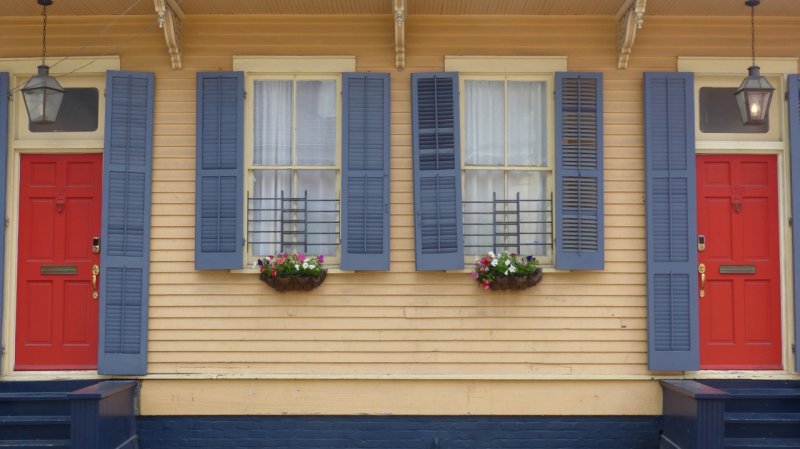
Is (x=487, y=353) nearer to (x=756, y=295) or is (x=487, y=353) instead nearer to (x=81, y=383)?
(x=756, y=295)

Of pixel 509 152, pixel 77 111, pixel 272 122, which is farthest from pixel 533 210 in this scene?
pixel 77 111

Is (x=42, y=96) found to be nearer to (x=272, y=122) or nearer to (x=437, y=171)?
(x=272, y=122)

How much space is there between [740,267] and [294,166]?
388cm

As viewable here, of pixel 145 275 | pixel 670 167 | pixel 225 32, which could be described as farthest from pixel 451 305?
pixel 225 32

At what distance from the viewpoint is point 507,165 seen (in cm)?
662

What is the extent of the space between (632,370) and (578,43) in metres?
2.80

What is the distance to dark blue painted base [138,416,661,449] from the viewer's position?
644 centimetres

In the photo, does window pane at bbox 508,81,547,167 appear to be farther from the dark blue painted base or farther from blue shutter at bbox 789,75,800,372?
the dark blue painted base

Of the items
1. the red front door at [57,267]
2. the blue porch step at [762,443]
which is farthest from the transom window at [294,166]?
the blue porch step at [762,443]

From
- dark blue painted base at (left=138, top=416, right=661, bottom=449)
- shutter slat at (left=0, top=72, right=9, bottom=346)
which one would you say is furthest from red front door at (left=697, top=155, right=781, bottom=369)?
shutter slat at (left=0, top=72, right=9, bottom=346)

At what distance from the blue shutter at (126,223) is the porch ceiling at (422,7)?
2.04 feet

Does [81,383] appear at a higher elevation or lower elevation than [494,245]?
lower

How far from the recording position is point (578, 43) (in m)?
6.62

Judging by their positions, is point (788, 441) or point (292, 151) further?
point (292, 151)
